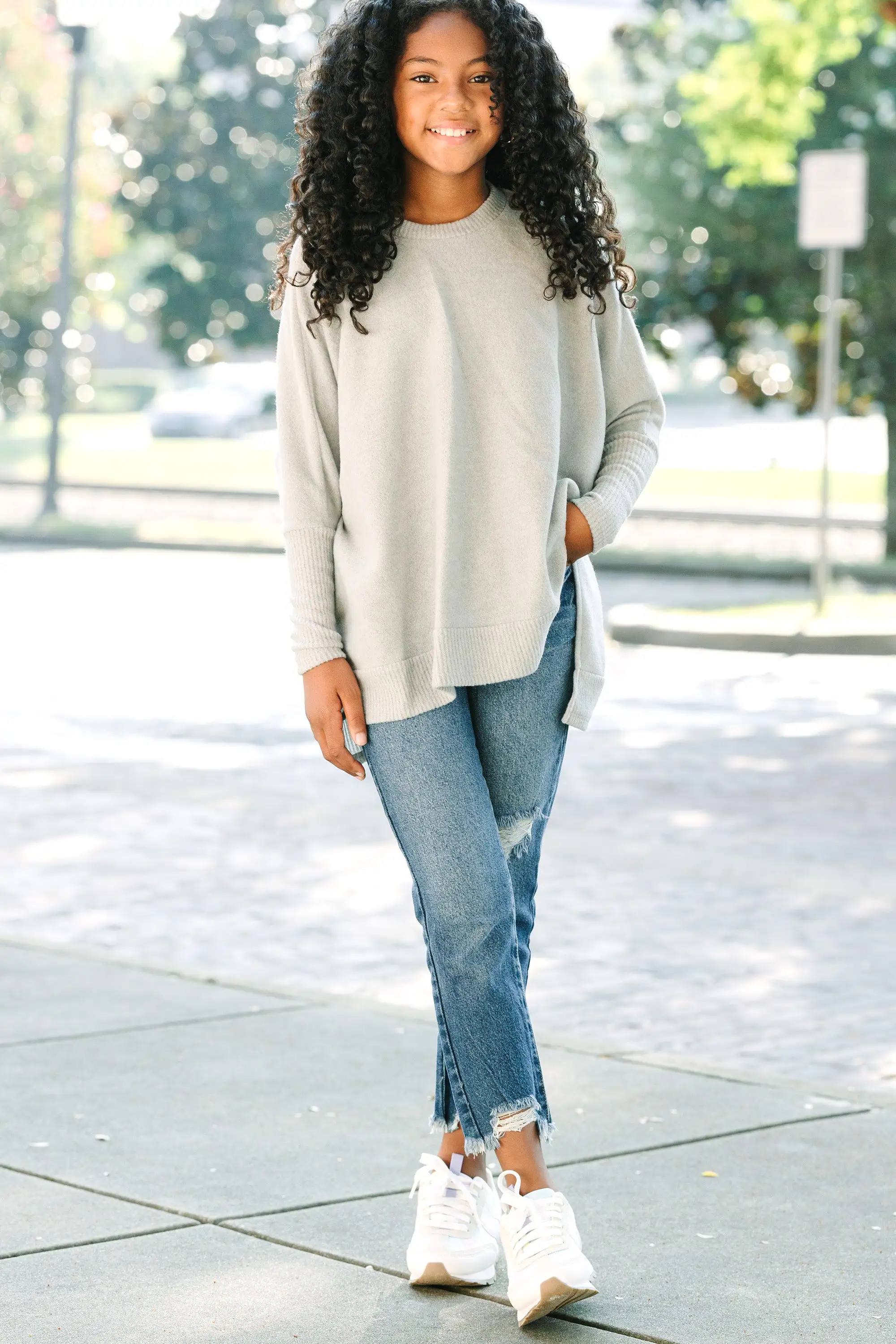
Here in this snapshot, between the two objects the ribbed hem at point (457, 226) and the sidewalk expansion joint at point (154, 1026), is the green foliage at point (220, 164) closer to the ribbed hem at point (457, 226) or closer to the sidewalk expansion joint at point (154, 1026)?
the sidewalk expansion joint at point (154, 1026)

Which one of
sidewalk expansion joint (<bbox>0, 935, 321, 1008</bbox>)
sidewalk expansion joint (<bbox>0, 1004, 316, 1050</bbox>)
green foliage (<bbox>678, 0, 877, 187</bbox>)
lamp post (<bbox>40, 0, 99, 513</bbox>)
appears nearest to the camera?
sidewalk expansion joint (<bbox>0, 1004, 316, 1050</bbox>)

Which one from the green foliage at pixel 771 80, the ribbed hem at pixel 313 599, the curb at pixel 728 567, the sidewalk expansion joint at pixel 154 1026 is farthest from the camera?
the curb at pixel 728 567

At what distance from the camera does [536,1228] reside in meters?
3.26

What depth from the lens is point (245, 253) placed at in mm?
37312

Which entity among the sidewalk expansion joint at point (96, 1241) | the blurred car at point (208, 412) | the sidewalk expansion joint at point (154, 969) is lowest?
the blurred car at point (208, 412)

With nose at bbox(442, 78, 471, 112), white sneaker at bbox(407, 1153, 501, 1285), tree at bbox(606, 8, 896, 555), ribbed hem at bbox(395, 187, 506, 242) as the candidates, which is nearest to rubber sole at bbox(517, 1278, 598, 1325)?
white sneaker at bbox(407, 1153, 501, 1285)

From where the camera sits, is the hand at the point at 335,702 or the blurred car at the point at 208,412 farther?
the blurred car at the point at 208,412

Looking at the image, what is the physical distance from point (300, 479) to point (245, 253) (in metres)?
34.8

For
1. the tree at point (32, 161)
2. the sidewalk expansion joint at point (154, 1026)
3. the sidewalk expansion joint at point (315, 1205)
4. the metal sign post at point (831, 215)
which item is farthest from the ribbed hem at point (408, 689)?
the tree at point (32, 161)

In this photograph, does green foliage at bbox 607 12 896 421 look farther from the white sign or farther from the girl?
the girl

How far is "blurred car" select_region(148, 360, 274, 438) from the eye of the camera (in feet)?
170

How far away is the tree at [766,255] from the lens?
20.8 metres

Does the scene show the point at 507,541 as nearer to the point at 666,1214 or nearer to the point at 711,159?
the point at 666,1214

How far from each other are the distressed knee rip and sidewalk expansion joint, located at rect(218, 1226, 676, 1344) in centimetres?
67
